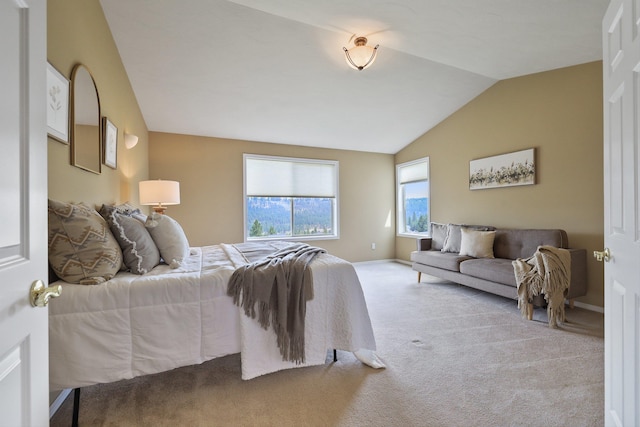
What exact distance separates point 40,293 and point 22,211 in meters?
0.23

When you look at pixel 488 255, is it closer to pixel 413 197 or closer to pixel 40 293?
pixel 413 197

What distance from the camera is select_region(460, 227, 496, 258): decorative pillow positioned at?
12.1 ft

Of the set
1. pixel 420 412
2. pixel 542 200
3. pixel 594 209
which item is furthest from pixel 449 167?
pixel 420 412

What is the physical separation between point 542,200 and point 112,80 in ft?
16.4

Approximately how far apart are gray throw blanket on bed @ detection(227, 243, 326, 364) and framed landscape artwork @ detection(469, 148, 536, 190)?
11.1ft

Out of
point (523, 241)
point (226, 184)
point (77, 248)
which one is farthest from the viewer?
point (226, 184)

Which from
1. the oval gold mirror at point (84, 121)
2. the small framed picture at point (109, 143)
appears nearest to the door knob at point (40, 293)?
the oval gold mirror at point (84, 121)

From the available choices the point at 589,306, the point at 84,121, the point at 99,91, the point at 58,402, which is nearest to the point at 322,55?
the point at 99,91

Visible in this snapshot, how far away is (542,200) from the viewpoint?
11.5 feet

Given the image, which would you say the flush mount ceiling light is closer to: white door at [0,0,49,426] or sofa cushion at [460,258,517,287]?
white door at [0,0,49,426]

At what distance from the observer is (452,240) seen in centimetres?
420

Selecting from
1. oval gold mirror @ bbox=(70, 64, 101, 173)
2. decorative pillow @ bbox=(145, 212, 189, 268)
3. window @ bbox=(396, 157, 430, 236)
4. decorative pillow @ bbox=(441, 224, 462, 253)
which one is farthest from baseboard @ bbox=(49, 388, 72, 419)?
window @ bbox=(396, 157, 430, 236)

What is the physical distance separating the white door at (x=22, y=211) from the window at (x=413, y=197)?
17.1 feet

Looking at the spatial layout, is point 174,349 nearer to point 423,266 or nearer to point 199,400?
point 199,400
